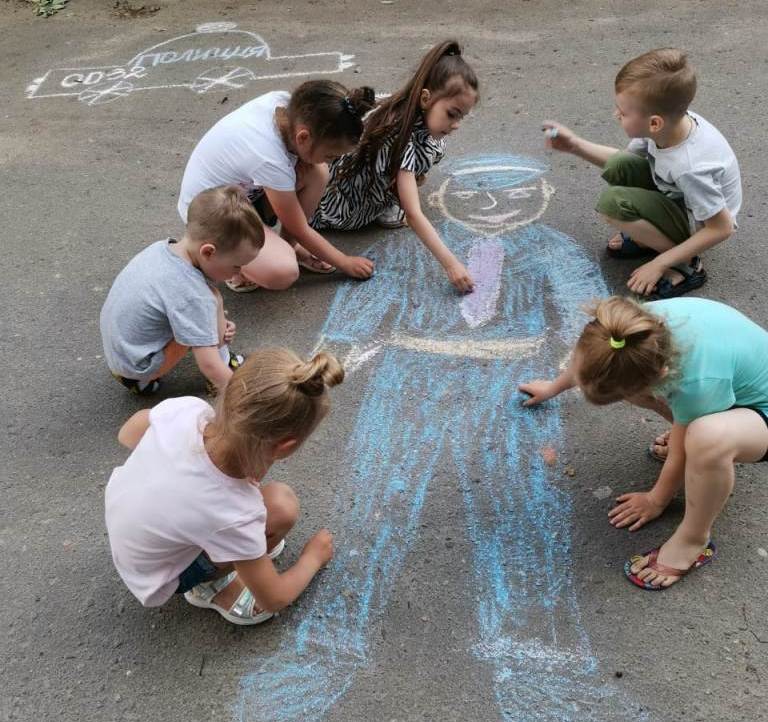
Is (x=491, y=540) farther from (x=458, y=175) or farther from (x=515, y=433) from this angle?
(x=458, y=175)

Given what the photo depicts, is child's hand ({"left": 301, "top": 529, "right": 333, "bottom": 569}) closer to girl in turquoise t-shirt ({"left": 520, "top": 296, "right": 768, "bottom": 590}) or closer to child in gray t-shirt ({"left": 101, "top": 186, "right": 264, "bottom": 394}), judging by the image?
child in gray t-shirt ({"left": 101, "top": 186, "right": 264, "bottom": 394})

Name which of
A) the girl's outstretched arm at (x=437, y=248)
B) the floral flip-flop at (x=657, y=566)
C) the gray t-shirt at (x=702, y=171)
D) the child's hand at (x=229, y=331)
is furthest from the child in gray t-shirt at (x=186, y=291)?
the gray t-shirt at (x=702, y=171)

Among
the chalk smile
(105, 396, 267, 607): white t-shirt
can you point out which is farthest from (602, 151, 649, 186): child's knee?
(105, 396, 267, 607): white t-shirt

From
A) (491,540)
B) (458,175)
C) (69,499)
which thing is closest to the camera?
(491,540)

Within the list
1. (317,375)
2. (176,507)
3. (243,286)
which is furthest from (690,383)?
(243,286)

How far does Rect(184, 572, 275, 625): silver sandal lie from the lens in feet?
6.61

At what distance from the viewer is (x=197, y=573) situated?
1.93 metres

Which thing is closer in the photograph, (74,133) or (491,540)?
(491,540)

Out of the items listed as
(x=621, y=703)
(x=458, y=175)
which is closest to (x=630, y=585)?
(x=621, y=703)

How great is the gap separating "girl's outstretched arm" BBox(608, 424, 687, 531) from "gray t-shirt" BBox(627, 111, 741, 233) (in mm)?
1092

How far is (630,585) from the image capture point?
2051 mm

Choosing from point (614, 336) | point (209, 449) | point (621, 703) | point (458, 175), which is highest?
point (614, 336)

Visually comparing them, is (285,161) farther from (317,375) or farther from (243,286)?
(317,375)

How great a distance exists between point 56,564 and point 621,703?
1616mm
